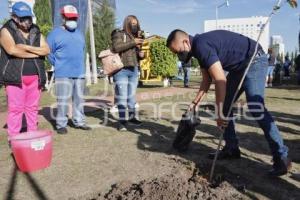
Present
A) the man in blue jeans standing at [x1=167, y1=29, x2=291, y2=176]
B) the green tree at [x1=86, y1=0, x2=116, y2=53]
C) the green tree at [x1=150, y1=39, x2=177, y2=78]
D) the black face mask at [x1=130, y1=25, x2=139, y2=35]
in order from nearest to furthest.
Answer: the man in blue jeans standing at [x1=167, y1=29, x2=291, y2=176], the black face mask at [x1=130, y1=25, x2=139, y2=35], the green tree at [x1=150, y1=39, x2=177, y2=78], the green tree at [x1=86, y1=0, x2=116, y2=53]

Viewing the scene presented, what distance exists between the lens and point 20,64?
542cm

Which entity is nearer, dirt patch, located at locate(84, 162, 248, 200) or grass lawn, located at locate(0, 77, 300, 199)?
dirt patch, located at locate(84, 162, 248, 200)

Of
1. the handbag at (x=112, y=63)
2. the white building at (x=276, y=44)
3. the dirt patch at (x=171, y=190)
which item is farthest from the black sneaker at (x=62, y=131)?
the white building at (x=276, y=44)

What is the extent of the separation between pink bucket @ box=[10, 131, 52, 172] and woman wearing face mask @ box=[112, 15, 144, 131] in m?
2.33

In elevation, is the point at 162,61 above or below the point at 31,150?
above

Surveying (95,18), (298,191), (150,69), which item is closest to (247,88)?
(298,191)

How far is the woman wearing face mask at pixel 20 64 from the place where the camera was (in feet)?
17.5

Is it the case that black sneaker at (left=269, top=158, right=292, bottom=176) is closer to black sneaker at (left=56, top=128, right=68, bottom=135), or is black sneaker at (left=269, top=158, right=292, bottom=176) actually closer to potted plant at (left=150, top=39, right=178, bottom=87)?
black sneaker at (left=56, top=128, right=68, bottom=135)

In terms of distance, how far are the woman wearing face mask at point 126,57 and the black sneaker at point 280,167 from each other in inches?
126

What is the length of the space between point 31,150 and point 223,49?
93.8 inches

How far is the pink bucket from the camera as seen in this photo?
4422 millimetres

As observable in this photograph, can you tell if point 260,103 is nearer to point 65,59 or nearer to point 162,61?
point 65,59

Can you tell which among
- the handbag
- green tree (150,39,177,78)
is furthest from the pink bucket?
green tree (150,39,177,78)

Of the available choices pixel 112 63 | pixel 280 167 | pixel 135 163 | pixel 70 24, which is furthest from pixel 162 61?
pixel 280 167
